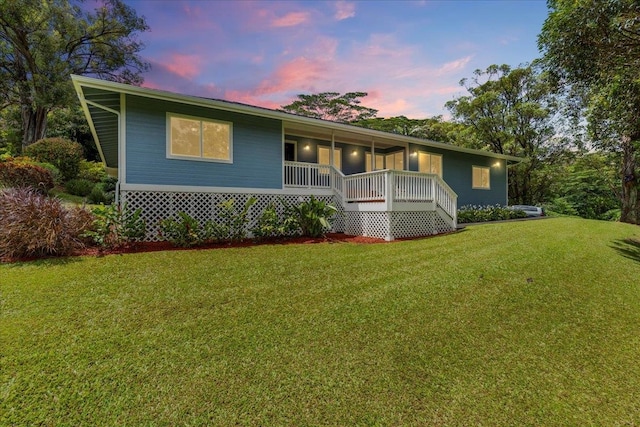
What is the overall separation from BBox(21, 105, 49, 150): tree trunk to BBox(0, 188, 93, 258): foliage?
56.7 ft

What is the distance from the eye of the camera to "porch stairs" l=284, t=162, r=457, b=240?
862cm

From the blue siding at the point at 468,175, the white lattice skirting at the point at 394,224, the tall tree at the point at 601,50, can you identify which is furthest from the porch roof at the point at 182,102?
the tall tree at the point at 601,50

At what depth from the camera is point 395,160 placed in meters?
14.5

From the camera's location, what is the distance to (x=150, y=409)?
2.15 meters

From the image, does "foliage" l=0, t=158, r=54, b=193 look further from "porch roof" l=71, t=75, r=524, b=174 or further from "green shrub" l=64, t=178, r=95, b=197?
"porch roof" l=71, t=75, r=524, b=174

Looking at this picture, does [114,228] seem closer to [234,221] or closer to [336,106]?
[234,221]

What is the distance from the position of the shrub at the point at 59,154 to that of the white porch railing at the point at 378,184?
454 inches

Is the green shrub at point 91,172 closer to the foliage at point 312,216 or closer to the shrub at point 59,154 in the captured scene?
the shrub at point 59,154

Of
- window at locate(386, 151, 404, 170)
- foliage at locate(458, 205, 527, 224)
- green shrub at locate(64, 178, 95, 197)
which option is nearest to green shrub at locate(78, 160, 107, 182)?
green shrub at locate(64, 178, 95, 197)

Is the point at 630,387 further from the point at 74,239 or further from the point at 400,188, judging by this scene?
the point at 74,239

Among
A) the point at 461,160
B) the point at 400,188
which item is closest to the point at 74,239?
the point at 400,188

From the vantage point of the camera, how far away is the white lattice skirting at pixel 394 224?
28.1ft

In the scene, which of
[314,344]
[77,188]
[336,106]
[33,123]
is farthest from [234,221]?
[336,106]

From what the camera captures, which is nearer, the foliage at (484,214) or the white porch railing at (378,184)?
the white porch railing at (378,184)
